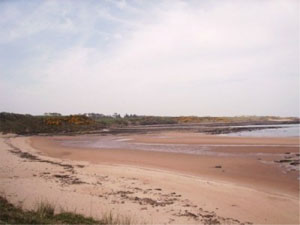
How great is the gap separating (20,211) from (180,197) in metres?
4.53

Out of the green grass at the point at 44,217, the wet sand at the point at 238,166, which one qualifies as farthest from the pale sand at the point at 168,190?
the green grass at the point at 44,217

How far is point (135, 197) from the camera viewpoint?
8.29 metres

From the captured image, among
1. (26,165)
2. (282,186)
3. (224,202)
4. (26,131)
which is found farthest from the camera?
(26,131)

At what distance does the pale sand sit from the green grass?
0.58 metres

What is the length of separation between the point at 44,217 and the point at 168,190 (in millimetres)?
4585

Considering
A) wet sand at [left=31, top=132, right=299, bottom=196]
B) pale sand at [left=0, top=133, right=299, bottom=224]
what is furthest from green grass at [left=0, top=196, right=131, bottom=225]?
wet sand at [left=31, top=132, right=299, bottom=196]

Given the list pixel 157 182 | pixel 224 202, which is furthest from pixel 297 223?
pixel 157 182

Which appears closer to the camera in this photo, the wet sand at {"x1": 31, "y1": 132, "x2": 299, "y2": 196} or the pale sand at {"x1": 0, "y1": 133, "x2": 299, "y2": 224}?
the pale sand at {"x1": 0, "y1": 133, "x2": 299, "y2": 224}

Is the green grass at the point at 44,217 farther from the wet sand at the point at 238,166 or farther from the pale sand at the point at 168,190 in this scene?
Answer: the wet sand at the point at 238,166

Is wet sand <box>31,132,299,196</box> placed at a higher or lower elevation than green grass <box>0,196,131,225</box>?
lower

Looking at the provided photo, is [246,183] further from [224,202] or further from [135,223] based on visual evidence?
[135,223]

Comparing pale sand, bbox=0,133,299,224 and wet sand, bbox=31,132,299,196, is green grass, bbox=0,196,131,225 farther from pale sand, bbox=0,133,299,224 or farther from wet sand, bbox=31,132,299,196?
wet sand, bbox=31,132,299,196

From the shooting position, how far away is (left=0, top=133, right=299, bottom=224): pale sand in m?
7.14

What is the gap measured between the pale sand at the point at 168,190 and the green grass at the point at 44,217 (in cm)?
58
